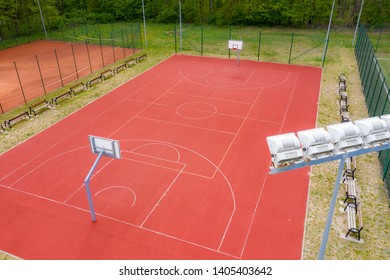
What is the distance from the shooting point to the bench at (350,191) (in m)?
11.9

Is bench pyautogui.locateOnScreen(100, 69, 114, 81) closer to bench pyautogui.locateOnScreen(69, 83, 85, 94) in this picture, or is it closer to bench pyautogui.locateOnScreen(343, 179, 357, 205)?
bench pyautogui.locateOnScreen(69, 83, 85, 94)

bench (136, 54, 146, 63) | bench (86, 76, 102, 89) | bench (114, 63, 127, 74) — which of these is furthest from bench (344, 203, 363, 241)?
bench (136, 54, 146, 63)

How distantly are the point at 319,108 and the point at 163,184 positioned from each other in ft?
36.8

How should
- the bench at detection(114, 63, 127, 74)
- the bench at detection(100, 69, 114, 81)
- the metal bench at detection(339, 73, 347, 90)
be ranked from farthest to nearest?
the bench at detection(114, 63, 127, 74) → the bench at detection(100, 69, 114, 81) → the metal bench at detection(339, 73, 347, 90)

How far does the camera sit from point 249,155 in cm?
1490

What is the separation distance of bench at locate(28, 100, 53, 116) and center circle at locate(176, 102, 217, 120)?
7.93 m

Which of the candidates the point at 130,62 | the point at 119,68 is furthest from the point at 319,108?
the point at 130,62

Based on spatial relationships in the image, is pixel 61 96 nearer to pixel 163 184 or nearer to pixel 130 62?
pixel 130 62

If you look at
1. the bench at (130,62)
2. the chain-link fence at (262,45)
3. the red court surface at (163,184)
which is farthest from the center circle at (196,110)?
the chain-link fence at (262,45)

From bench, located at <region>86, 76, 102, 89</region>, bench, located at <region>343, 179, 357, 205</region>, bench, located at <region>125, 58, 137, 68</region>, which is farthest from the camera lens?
bench, located at <region>125, 58, 137, 68</region>

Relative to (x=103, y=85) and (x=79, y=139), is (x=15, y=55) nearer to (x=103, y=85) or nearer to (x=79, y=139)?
(x=103, y=85)

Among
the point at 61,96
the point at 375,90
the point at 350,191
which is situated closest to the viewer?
the point at 350,191

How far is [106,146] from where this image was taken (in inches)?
420

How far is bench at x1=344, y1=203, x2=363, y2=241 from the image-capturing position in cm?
1061
